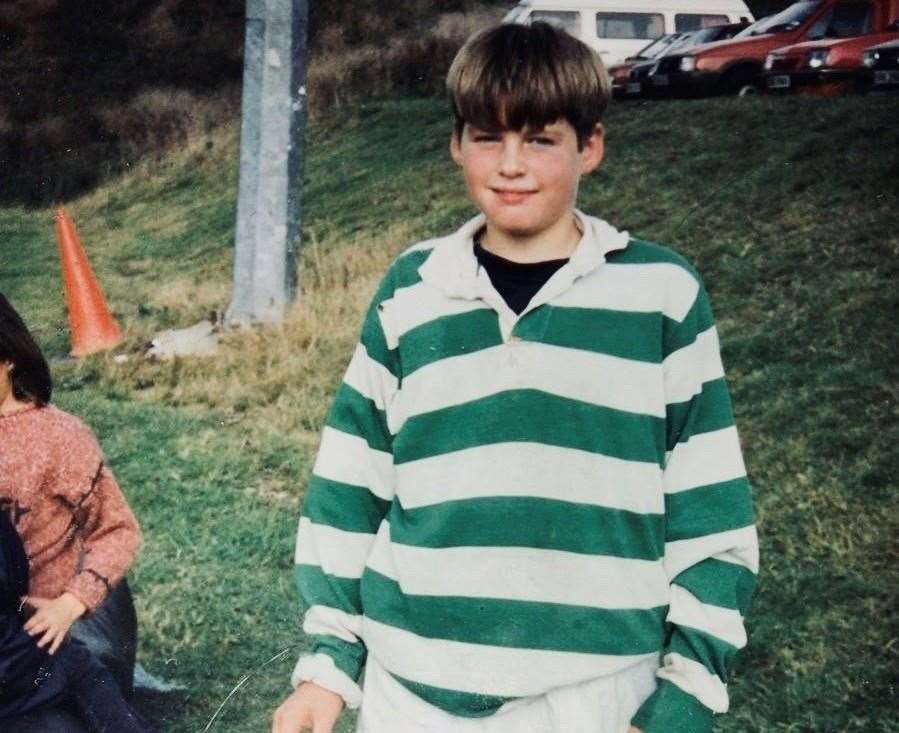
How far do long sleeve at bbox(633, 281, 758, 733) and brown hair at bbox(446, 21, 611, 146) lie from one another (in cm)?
25

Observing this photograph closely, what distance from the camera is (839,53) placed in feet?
7.59

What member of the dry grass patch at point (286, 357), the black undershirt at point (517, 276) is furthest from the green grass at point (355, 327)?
the black undershirt at point (517, 276)

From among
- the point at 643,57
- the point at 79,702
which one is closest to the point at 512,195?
the point at 79,702

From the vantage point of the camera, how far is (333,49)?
3000 mm

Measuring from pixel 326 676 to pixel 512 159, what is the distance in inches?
23.5

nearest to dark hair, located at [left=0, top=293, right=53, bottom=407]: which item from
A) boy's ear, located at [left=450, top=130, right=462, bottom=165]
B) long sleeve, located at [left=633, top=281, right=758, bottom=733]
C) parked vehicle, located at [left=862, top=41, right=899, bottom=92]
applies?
boy's ear, located at [left=450, top=130, right=462, bottom=165]

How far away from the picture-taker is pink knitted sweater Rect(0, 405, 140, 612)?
70.2 inches

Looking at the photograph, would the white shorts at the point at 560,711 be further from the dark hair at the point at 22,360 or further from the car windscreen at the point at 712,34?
the car windscreen at the point at 712,34

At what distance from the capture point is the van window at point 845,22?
227cm

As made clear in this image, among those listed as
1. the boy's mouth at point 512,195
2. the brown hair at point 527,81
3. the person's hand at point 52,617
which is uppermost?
the brown hair at point 527,81

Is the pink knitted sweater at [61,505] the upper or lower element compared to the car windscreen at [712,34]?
lower

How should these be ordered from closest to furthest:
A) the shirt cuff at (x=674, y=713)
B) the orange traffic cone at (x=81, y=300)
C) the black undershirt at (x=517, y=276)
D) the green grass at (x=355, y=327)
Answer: the shirt cuff at (x=674, y=713)
the black undershirt at (x=517, y=276)
the green grass at (x=355, y=327)
the orange traffic cone at (x=81, y=300)

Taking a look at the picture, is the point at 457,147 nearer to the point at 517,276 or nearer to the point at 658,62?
the point at 517,276

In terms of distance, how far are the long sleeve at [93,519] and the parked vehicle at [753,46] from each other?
4.92 ft
